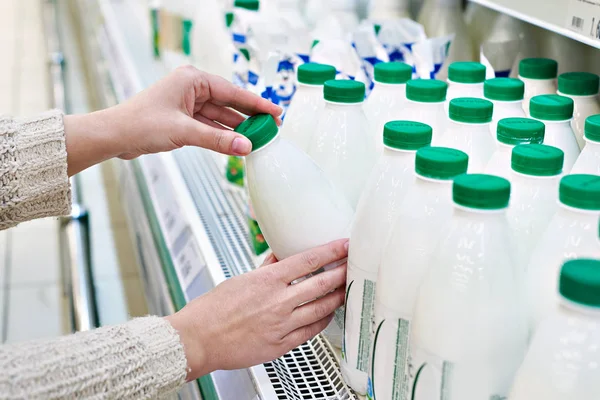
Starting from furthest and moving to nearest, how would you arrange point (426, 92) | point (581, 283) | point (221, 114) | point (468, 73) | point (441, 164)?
point (221, 114)
point (468, 73)
point (426, 92)
point (441, 164)
point (581, 283)

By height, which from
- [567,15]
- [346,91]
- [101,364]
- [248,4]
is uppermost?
[567,15]

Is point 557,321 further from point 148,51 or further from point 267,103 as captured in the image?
point 148,51

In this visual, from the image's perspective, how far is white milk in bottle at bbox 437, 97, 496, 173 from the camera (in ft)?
3.33

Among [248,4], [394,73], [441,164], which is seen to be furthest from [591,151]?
[248,4]

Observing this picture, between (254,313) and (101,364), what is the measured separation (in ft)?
0.77

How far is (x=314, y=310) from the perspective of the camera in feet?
3.58

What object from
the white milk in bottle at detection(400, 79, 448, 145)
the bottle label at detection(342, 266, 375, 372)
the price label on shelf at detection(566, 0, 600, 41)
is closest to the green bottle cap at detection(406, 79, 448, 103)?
the white milk in bottle at detection(400, 79, 448, 145)

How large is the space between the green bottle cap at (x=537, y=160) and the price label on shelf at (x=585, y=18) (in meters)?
0.21

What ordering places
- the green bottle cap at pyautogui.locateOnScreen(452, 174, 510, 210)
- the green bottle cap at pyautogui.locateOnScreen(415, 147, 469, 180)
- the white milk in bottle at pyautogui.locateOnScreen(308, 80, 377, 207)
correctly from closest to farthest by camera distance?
1. the green bottle cap at pyautogui.locateOnScreen(452, 174, 510, 210)
2. the green bottle cap at pyautogui.locateOnScreen(415, 147, 469, 180)
3. the white milk in bottle at pyautogui.locateOnScreen(308, 80, 377, 207)

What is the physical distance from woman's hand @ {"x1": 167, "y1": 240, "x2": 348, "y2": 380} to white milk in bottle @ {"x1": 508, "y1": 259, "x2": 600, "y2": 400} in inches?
17.3

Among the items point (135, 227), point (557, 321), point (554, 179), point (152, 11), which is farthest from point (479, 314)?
point (152, 11)

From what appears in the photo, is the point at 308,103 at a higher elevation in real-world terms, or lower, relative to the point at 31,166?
higher

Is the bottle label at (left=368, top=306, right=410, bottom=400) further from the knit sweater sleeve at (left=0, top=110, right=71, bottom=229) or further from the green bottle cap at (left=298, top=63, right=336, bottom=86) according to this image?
the knit sweater sleeve at (left=0, top=110, right=71, bottom=229)

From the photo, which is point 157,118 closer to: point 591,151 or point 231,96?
point 231,96
